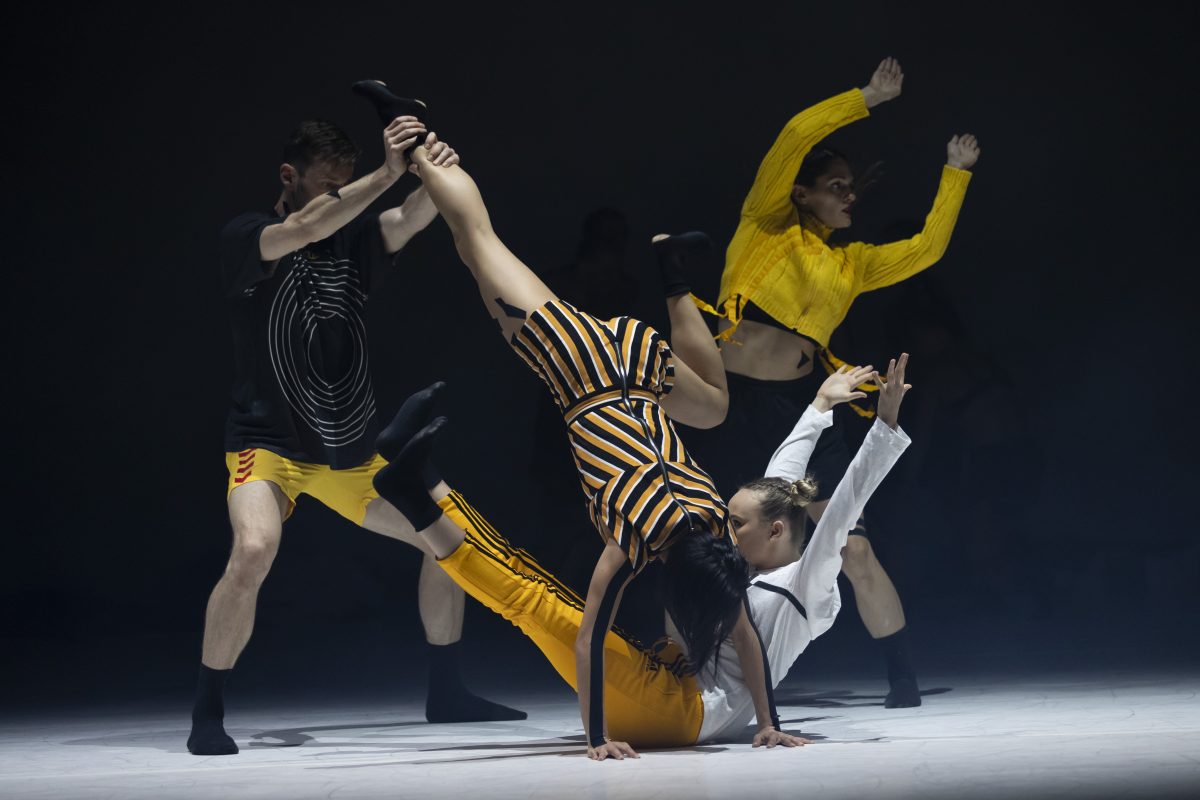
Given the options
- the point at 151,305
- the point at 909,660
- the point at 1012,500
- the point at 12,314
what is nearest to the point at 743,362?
the point at 909,660

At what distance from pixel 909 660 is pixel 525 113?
228 cm

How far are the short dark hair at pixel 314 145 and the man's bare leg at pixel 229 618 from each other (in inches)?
37.6

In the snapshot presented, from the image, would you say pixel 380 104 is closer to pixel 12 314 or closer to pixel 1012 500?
pixel 12 314

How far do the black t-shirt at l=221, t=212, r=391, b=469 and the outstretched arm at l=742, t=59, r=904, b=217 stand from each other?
1.17 meters

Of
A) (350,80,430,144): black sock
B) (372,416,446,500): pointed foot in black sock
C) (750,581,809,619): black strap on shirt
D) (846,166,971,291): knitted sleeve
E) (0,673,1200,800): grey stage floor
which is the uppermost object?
(350,80,430,144): black sock

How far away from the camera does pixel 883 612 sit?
163 inches

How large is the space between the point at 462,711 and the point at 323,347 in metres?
1.09

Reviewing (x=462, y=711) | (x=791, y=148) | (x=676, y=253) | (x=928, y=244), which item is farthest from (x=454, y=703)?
(x=928, y=244)

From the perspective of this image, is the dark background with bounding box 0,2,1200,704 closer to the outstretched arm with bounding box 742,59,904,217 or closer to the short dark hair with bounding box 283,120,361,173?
the outstretched arm with bounding box 742,59,904,217

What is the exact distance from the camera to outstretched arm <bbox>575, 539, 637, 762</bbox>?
3.16m

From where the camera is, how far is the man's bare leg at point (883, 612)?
407cm

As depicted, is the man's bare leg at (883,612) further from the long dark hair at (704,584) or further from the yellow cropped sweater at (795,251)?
the long dark hair at (704,584)

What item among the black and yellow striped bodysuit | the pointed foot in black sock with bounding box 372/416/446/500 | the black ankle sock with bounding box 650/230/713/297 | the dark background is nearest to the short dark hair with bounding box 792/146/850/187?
the dark background

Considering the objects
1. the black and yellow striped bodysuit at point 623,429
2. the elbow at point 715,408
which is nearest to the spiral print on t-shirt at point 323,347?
the black and yellow striped bodysuit at point 623,429
